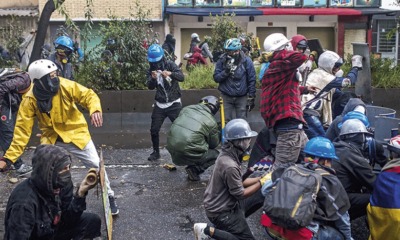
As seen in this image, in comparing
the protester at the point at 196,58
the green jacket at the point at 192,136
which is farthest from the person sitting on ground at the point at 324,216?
the protester at the point at 196,58

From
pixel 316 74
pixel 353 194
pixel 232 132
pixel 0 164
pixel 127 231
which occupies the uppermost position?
pixel 316 74

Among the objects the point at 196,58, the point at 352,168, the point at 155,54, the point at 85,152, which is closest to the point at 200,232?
the point at 352,168

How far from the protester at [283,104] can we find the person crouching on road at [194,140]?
1.45 meters

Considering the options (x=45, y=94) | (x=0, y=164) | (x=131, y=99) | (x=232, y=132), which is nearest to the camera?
(x=232, y=132)

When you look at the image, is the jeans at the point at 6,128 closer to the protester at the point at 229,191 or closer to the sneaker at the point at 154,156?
the sneaker at the point at 154,156

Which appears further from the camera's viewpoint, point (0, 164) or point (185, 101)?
point (185, 101)

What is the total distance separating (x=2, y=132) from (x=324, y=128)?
14.7 feet

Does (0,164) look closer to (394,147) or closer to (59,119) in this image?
(59,119)

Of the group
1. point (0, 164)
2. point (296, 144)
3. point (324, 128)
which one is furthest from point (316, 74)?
point (0, 164)

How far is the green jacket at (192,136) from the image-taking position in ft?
22.7

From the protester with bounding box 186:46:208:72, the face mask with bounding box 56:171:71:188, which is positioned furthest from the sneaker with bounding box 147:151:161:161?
the protester with bounding box 186:46:208:72

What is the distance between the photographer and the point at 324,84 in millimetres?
7020

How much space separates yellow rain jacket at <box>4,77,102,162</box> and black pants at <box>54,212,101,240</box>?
4.15 ft

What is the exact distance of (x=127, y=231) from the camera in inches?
225
